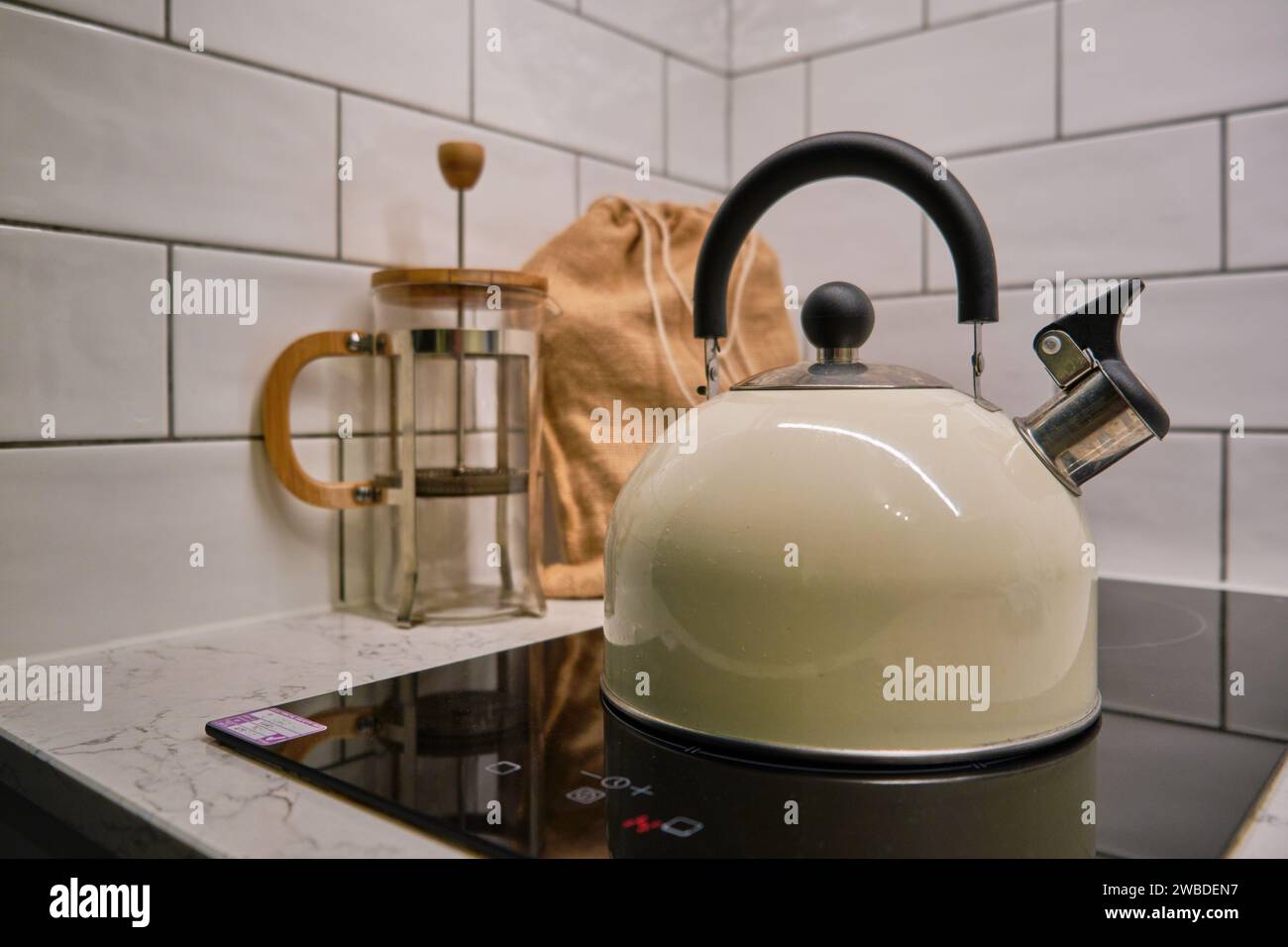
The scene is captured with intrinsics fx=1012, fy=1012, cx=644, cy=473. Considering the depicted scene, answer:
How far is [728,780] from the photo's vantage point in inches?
16.6

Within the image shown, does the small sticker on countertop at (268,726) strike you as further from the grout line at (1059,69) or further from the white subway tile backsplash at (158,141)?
the grout line at (1059,69)

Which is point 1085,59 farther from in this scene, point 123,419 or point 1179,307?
point 123,419

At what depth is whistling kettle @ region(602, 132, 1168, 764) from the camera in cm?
42

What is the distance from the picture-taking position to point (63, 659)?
0.63 metres

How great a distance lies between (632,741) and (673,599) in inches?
2.9

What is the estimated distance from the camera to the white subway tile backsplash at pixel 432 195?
802 millimetres

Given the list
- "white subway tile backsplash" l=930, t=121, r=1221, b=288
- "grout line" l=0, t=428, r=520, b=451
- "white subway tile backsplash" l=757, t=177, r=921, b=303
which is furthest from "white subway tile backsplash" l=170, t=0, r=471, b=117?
"white subway tile backsplash" l=930, t=121, r=1221, b=288

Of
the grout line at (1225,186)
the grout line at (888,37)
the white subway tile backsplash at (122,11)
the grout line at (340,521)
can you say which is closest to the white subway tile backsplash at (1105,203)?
the grout line at (1225,186)

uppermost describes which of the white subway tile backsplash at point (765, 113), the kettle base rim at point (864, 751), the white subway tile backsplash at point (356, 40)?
the white subway tile backsplash at point (765, 113)

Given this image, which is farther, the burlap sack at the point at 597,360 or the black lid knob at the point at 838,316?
the burlap sack at the point at 597,360

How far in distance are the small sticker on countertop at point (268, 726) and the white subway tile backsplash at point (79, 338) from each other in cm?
25

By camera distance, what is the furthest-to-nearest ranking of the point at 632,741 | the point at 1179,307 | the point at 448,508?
the point at 1179,307 < the point at 448,508 < the point at 632,741

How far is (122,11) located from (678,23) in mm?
624
